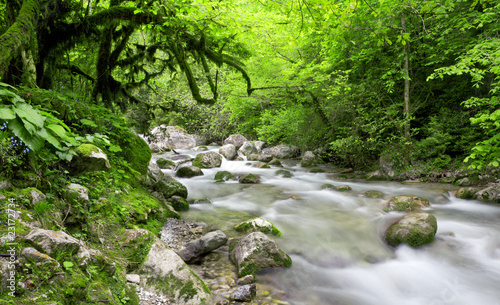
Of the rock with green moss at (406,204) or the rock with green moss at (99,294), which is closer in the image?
the rock with green moss at (99,294)

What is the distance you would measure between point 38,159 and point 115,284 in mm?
1506

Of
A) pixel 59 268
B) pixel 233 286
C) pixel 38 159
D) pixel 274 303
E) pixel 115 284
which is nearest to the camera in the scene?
pixel 59 268

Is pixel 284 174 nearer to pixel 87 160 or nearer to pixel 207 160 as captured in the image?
pixel 207 160

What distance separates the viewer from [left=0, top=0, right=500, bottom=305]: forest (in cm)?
206

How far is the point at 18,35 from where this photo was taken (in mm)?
3086

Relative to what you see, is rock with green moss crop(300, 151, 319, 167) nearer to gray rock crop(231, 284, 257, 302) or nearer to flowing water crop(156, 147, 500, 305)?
flowing water crop(156, 147, 500, 305)

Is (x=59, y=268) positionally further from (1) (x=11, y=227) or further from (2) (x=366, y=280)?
(2) (x=366, y=280)

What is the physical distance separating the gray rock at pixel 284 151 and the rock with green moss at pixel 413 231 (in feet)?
35.7

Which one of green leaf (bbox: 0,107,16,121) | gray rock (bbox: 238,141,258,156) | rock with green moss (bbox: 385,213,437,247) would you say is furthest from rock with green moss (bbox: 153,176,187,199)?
gray rock (bbox: 238,141,258,156)

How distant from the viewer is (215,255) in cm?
406

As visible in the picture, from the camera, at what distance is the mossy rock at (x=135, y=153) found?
510 centimetres

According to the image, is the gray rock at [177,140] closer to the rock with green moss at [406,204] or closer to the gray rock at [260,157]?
the gray rock at [260,157]

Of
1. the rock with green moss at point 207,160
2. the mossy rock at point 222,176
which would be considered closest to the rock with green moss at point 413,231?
the mossy rock at point 222,176

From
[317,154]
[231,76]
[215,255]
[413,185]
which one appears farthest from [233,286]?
[317,154]
